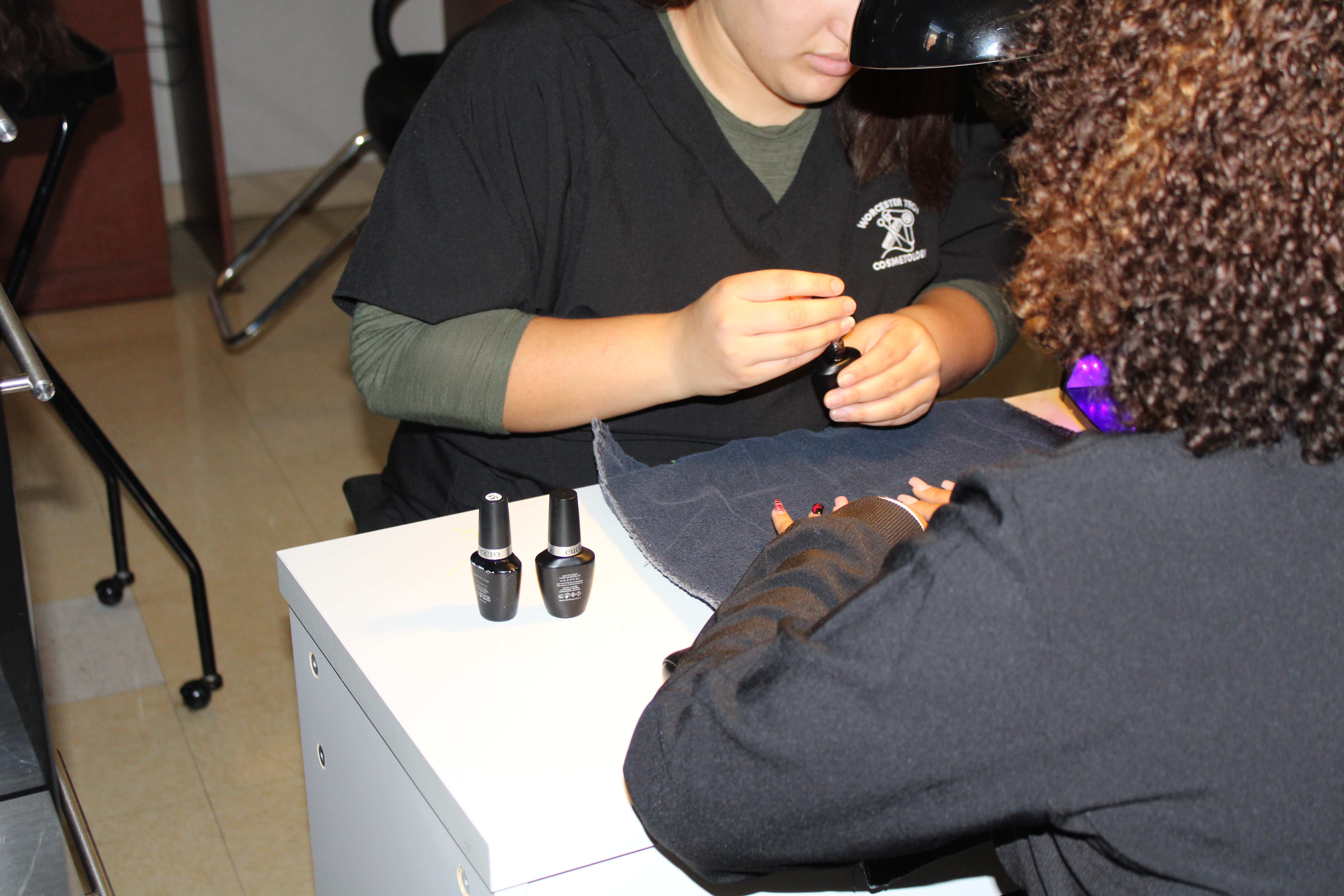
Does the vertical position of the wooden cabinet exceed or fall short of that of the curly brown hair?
it falls short

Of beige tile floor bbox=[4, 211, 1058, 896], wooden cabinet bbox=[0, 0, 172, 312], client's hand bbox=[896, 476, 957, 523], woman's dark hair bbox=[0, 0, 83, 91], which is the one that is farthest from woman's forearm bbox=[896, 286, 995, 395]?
wooden cabinet bbox=[0, 0, 172, 312]

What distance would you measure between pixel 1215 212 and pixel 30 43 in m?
1.82

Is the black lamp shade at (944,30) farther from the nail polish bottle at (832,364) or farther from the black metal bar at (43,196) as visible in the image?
the black metal bar at (43,196)

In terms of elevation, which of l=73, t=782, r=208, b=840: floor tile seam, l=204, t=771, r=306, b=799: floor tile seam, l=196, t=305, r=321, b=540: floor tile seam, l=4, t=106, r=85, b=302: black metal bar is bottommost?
l=196, t=305, r=321, b=540: floor tile seam

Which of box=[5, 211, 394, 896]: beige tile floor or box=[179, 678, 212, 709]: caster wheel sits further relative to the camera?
box=[179, 678, 212, 709]: caster wheel

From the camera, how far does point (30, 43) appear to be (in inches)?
71.9

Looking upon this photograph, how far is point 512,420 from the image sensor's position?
1.17 meters

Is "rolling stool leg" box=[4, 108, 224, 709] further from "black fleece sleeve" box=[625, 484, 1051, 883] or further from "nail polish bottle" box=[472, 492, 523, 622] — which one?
"black fleece sleeve" box=[625, 484, 1051, 883]

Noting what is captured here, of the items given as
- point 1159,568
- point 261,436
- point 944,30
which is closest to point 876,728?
point 1159,568

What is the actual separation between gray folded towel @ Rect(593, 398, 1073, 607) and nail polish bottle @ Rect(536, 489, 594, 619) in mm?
78

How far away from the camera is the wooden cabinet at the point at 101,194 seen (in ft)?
10.3

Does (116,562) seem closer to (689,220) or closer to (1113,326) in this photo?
(689,220)

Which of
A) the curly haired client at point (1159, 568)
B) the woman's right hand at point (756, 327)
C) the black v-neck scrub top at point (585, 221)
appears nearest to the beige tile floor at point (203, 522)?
the black v-neck scrub top at point (585, 221)

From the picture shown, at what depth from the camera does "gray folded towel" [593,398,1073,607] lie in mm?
1040
